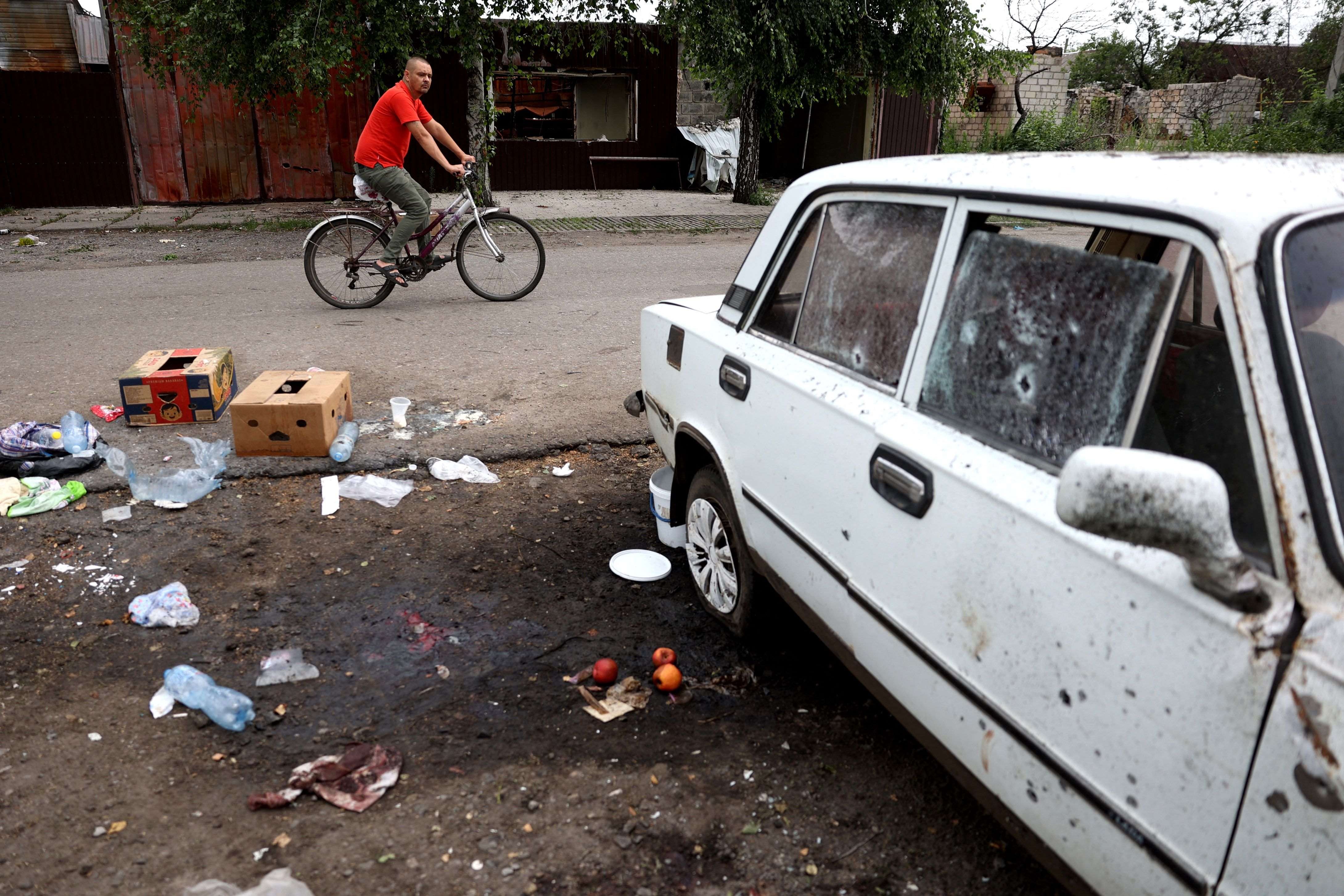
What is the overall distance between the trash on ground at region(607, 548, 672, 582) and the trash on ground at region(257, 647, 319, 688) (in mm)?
1245

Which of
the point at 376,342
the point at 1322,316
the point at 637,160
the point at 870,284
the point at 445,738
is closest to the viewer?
the point at 1322,316

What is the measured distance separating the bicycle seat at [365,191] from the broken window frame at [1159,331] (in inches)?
271

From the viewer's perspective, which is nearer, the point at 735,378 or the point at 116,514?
the point at 735,378

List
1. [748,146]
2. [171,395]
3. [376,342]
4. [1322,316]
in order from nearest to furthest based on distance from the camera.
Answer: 1. [1322,316]
2. [171,395]
3. [376,342]
4. [748,146]

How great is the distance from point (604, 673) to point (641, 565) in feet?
2.85

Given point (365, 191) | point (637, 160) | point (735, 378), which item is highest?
point (365, 191)

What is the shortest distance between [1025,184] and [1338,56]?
16158mm

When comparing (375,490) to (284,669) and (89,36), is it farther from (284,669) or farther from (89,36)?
(89,36)

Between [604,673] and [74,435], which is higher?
[74,435]

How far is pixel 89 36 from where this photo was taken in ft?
62.1

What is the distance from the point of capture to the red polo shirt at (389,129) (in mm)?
7891

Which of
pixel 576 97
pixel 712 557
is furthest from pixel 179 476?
pixel 576 97

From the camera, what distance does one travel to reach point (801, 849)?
247 cm

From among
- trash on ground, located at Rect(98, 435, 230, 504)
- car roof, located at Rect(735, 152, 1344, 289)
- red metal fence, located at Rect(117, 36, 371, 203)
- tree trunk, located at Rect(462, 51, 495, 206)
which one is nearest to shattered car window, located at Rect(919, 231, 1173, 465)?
car roof, located at Rect(735, 152, 1344, 289)
